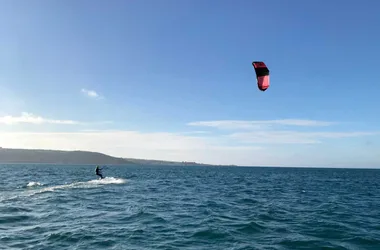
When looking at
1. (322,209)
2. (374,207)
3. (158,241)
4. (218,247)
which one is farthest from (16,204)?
(374,207)

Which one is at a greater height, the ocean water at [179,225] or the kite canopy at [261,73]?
the kite canopy at [261,73]

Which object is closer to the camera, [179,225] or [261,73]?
[261,73]

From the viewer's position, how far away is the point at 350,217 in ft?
85.6

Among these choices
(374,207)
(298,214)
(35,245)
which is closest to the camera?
(35,245)

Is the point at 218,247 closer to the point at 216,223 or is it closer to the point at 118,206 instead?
the point at 216,223

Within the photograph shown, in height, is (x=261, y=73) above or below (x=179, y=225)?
above

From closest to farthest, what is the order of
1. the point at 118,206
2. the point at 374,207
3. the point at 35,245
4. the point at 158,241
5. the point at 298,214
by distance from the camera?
the point at 35,245 < the point at 158,241 < the point at 298,214 < the point at 118,206 < the point at 374,207

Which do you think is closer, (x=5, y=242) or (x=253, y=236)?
(x=5, y=242)

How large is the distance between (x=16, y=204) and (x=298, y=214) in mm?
25150

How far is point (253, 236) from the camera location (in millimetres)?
18922

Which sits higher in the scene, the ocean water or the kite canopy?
the kite canopy

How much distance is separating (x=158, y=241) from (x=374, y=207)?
85.7 feet

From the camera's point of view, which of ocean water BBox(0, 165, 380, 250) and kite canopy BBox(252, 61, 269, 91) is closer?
ocean water BBox(0, 165, 380, 250)

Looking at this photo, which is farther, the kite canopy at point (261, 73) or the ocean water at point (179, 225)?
the kite canopy at point (261, 73)
